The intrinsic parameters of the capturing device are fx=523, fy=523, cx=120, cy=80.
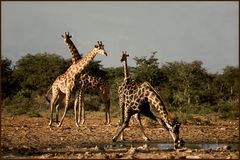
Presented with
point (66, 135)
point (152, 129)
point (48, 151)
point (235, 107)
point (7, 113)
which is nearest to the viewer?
point (48, 151)

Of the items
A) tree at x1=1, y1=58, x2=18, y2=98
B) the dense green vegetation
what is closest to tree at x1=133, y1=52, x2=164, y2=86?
the dense green vegetation

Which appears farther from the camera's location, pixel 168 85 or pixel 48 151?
pixel 168 85

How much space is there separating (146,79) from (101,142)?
71.3 ft

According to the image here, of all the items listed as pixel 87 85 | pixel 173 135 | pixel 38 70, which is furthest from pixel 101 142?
pixel 38 70

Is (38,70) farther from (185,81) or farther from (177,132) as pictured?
(177,132)

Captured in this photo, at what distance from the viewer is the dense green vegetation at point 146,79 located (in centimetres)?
3231

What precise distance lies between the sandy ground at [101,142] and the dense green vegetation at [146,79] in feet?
42.4

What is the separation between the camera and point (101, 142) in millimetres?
14297

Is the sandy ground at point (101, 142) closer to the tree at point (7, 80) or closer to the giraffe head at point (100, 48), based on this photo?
the giraffe head at point (100, 48)

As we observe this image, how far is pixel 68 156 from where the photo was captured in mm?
10633

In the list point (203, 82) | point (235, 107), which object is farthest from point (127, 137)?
point (203, 82)

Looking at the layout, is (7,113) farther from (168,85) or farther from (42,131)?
(168,85)

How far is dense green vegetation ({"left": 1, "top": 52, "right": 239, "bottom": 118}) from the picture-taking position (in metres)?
32.3

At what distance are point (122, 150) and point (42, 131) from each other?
460 centimetres
